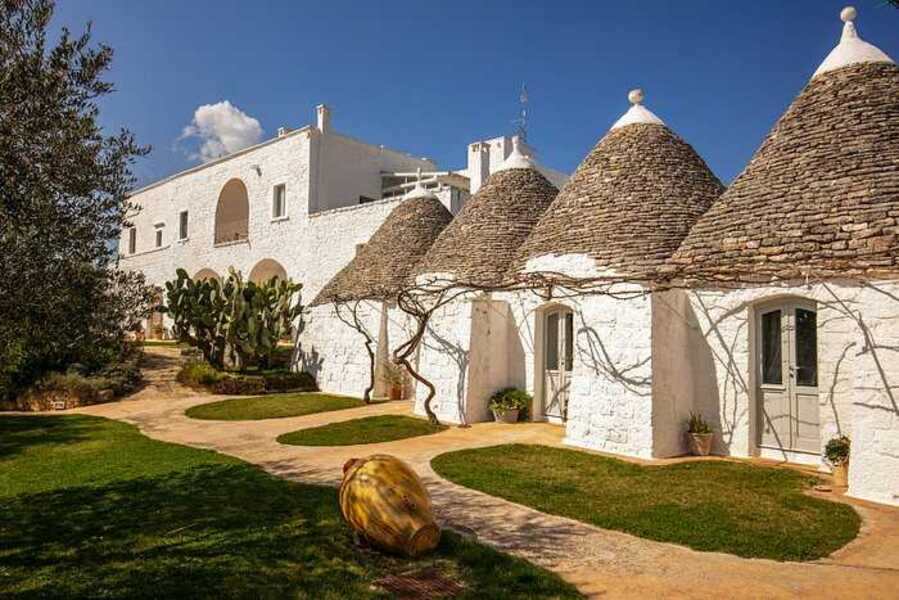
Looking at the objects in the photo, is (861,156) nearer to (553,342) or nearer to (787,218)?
(787,218)

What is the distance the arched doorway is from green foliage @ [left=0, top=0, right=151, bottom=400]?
27.4ft

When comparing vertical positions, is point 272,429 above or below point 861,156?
below

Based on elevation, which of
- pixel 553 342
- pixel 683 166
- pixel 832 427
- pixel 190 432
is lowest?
pixel 190 432

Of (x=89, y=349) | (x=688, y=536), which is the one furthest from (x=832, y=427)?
(x=89, y=349)

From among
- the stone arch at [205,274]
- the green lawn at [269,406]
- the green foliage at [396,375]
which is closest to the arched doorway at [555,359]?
the green foliage at [396,375]

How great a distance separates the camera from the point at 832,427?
8094mm

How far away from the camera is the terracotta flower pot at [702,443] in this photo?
9.20 meters

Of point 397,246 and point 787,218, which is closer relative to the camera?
point 787,218

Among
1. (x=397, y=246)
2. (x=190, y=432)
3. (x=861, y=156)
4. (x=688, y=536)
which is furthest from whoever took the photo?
(x=397, y=246)

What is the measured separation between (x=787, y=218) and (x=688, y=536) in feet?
18.5

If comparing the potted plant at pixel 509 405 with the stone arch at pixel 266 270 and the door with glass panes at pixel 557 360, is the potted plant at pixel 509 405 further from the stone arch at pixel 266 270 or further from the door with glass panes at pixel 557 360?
the stone arch at pixel 266 270

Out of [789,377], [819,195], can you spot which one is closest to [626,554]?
[789,377]

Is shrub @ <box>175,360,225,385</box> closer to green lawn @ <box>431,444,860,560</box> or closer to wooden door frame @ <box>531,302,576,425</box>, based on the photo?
wooden door frame @ <box>531,302,576,425</box>

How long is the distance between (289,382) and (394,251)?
5012 millimetres
